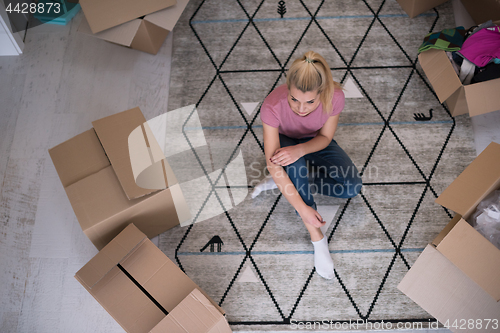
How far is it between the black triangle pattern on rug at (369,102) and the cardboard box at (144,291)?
26 centimetres

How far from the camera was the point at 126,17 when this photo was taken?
64.4 inches

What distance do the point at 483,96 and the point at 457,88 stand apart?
0.38 ft

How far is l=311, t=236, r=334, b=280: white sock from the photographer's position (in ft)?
4.78

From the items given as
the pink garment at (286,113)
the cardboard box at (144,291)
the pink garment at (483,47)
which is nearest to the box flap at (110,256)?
the cardboard box at (144,291)

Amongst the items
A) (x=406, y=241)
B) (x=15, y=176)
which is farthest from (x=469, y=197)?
(x=15, y=176)

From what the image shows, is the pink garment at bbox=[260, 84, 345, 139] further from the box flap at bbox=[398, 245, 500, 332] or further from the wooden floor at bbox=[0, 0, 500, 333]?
the wooden floor at bbox=[0, 0, 500, 333]

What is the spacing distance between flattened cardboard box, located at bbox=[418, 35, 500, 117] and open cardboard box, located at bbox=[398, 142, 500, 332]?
1.27ft

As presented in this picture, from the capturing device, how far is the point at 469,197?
117cm

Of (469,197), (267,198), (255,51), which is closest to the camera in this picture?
(469,197)

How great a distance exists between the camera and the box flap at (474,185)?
1168 mm

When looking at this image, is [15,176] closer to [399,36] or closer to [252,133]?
[252,133]

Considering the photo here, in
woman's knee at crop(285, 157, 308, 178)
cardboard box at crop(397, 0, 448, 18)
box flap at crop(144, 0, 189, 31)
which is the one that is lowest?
woman's knee at crop(285, 157, 308, 178)

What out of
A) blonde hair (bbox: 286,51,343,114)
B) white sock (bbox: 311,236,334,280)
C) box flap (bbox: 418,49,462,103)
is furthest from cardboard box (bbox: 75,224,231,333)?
box flap (bbox: 418,49,462,103)

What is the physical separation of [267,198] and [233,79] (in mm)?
663
